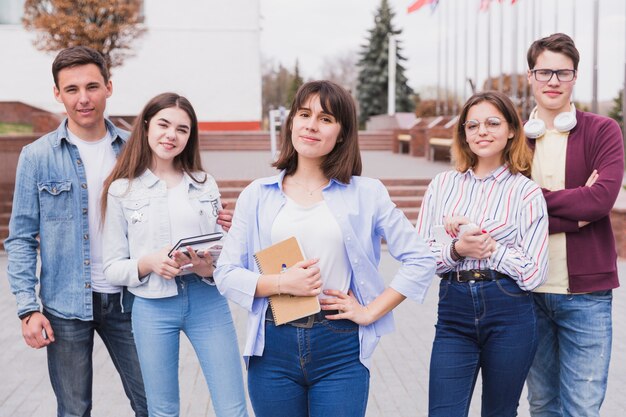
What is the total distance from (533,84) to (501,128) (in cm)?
33

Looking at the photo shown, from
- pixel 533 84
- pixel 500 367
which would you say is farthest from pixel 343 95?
pixel 500 367

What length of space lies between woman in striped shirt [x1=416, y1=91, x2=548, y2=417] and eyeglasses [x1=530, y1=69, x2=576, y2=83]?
8.8 inches

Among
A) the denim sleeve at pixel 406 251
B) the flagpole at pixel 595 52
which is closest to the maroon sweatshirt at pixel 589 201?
the denim sleeve at pixel 406 251

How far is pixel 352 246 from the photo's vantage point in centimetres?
236

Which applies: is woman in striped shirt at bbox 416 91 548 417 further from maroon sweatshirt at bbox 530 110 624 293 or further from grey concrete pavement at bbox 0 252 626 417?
grey concrete pavement at bbox 0 252 626 417

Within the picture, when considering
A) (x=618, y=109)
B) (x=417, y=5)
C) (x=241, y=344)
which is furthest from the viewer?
(x=618, y=109)

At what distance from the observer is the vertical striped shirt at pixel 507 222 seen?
2711 millimetres

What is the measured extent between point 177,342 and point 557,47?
1961 mm

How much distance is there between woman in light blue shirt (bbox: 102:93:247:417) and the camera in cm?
283

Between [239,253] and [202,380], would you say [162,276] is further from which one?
[202,380]

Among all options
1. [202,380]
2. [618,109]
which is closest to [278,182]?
[202,380]

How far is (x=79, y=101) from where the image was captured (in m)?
2.95

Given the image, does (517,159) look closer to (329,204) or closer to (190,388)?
(329,204)

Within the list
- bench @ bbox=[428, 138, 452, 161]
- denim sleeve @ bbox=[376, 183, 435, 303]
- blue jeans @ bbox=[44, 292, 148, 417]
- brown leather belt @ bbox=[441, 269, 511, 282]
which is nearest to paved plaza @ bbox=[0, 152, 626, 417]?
blue jeans @ bbox=[44, 292, 148, 417]
